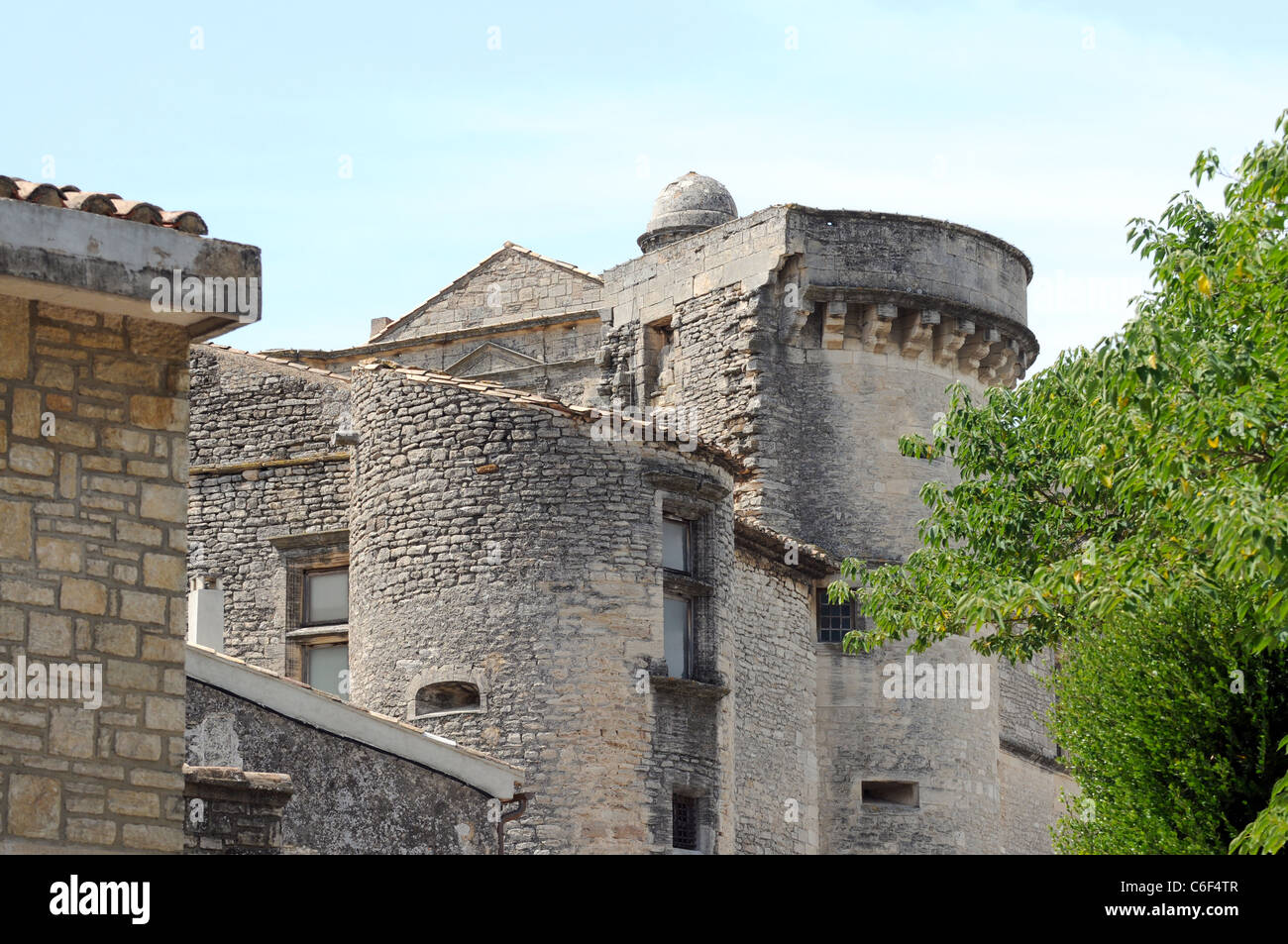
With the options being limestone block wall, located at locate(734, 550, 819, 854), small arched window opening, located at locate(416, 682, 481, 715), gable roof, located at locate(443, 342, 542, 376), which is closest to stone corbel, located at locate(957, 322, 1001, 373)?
limestone block wall, located at locate(734, 550, 819, 854)

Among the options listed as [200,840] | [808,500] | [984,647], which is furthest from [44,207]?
[808,500]

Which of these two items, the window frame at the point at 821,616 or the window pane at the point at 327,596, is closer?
the window pane at the point at 327,596

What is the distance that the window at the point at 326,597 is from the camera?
2475cm

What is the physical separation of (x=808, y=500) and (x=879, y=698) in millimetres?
2647

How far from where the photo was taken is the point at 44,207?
10844 mm

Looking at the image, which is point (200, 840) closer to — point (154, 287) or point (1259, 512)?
point (154, 287)

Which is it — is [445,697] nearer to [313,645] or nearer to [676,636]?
[676,636]

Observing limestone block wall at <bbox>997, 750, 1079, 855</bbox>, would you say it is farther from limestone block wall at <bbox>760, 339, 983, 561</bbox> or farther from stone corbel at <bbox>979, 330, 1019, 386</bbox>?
stone corbel at <bbox>979, 330, 1019, 386</bbox>

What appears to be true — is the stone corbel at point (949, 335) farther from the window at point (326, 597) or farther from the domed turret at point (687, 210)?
the window at point (326, 597)

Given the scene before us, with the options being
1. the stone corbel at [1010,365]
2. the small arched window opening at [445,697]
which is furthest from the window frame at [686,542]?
the stone corbel at [1010,365]

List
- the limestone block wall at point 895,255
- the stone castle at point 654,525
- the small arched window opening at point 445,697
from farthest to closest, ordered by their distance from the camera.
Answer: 1. the limestone block wall at point 895,255
2. the small arched window opening at point 445,697
3. the stone castle at point 654,525

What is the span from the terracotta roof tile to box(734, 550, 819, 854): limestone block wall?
44.7 feet

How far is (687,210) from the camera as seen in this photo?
31594 mm

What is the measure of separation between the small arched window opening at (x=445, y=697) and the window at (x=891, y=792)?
22.6 ft
